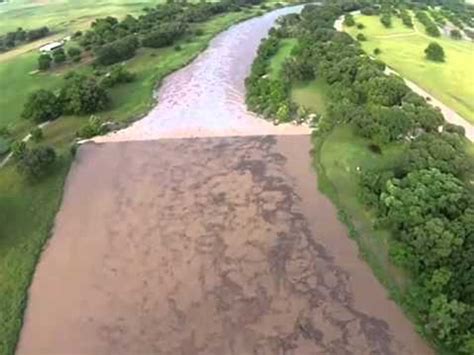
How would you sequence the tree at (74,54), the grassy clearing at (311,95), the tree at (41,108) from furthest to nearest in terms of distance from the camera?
the tree at (74,54) < the grassy clearing at (311,95) < the tree at (41,108)

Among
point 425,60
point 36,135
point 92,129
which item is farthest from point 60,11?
point 425,60

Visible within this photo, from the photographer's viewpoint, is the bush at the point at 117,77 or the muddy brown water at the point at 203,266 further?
the bush at the point at 117,77

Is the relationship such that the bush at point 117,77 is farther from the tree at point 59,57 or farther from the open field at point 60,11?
the open field at point 60,11

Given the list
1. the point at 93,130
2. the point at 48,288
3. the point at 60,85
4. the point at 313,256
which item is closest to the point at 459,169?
the point at 313,256

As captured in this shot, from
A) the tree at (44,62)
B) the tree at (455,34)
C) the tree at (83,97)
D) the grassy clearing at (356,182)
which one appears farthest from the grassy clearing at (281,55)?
the tree at (44,62)

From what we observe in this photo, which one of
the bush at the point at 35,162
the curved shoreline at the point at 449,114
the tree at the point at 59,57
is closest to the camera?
the bush at the point at 35,162

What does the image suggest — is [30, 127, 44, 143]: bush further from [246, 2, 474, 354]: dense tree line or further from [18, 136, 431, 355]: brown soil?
[246, 2, 474, 354]: dense tree line

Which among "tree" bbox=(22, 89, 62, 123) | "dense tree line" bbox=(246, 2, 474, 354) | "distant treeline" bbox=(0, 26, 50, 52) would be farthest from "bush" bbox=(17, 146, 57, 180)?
"distant treeline" bbox=(0, 26, 50, 52)
